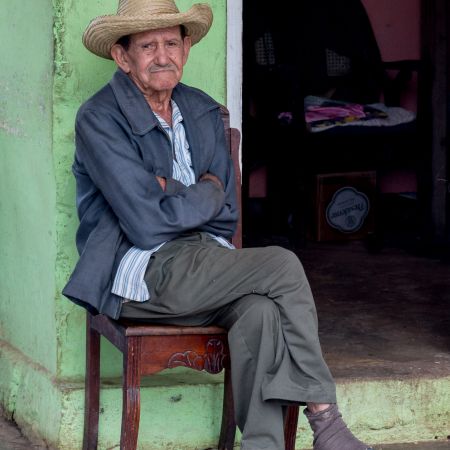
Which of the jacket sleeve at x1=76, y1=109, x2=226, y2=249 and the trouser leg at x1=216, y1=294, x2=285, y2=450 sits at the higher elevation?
the jacket sleeve at x1=76, y1=109, x2=226, y2=249

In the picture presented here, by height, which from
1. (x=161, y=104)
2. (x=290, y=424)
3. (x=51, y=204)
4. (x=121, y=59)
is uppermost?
(x=121, y=59)

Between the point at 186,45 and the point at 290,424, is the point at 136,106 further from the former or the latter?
the point at 290,424

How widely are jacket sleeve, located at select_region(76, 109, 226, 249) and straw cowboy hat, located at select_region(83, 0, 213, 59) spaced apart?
0.25 m

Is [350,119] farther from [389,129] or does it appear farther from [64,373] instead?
[64,373]

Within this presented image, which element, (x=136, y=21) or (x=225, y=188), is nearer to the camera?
(x=136, y=21)

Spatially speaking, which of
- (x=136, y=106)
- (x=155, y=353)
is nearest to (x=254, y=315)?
(x=155, y=353)

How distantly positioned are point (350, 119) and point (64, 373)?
3.80 meters

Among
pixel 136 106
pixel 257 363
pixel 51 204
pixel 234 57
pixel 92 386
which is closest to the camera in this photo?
pixel 257 363

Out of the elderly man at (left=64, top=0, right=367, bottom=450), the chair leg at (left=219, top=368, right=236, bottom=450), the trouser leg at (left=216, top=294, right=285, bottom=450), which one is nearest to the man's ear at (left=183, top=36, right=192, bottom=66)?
the elderly man at (left=64, top=0, right=367, bottom=450)

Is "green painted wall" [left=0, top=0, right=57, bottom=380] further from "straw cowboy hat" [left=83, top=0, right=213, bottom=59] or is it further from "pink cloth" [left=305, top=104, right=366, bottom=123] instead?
"pink cloth" [left=305, top=104, right=366, bottom=123]

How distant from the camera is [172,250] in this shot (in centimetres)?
348

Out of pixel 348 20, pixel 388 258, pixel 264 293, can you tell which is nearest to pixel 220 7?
pixel 264 293

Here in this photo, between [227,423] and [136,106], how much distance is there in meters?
1.17

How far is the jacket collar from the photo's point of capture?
350 centimetres
